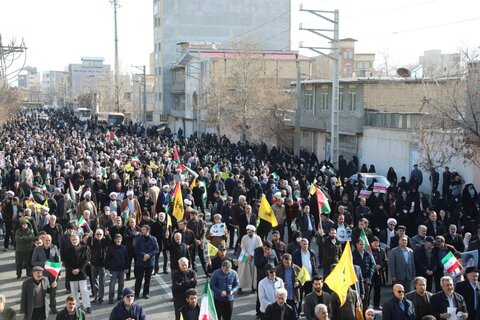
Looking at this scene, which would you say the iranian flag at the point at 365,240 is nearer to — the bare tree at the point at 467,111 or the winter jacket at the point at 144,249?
the winter jacket at the point at 144,249

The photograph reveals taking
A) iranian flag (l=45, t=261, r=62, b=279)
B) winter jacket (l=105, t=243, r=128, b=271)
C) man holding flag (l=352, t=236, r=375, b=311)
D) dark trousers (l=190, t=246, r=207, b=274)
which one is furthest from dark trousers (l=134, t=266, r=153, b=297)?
man holding flag (l=352, t=236, r=375, b=311)

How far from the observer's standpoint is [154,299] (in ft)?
45.6

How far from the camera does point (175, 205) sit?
17.2 metres

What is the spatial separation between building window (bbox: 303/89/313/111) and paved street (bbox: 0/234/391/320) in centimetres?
2682

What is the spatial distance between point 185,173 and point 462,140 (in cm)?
935

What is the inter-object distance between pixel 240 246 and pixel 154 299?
90.4 inches

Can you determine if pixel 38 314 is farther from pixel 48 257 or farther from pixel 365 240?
pixel 365 240

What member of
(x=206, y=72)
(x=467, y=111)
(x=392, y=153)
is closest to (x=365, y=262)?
(x=467, y=111)

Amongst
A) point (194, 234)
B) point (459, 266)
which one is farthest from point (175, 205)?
point (459, 266)

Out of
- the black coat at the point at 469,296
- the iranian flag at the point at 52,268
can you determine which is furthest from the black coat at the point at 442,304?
the iranian flag at the point at 52,268

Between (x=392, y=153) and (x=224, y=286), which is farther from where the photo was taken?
(x=392, y=153)

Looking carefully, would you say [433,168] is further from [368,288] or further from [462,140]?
[368,288]

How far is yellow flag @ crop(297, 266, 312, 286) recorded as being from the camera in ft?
39.0

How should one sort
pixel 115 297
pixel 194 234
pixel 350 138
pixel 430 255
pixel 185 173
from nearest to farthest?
pixel 430 255 → pixel 115 297 → pixel 194 234 → pixel 185 173 → pixel 350 138
